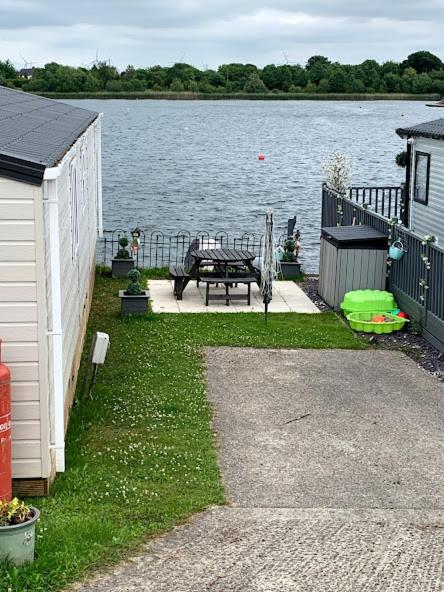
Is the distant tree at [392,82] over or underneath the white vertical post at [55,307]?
over

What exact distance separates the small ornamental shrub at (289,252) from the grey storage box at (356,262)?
126 inches

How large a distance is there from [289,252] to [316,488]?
1229 cm

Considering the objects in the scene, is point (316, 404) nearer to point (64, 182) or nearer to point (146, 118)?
point (64, 182)

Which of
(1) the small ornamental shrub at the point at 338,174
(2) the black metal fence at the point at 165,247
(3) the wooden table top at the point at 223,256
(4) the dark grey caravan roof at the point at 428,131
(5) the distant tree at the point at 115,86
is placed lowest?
(2) the black metal fence at the point at 165,247

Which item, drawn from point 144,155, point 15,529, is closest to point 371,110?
point 144,155

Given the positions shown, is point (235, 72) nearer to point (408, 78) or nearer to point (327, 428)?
point (408, 78)

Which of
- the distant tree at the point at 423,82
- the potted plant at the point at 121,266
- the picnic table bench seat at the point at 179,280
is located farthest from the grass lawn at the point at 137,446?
the distant tree at the point at 423,82

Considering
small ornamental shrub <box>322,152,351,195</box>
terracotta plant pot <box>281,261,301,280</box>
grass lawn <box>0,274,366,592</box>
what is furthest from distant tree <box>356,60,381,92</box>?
grass lawn <box>0,274,366,592</box>

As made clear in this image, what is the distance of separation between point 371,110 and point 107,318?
141613 millimetres

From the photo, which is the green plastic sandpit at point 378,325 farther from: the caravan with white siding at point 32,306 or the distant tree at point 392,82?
the distant tree at point 392,82

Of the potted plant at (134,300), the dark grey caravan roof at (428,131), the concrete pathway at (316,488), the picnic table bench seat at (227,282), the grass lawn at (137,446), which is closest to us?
the concrete pathway at (316,488)

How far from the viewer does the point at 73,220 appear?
12.0 meters

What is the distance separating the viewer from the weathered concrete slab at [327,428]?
8875mm

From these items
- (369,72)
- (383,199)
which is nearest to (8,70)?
(369,72)
